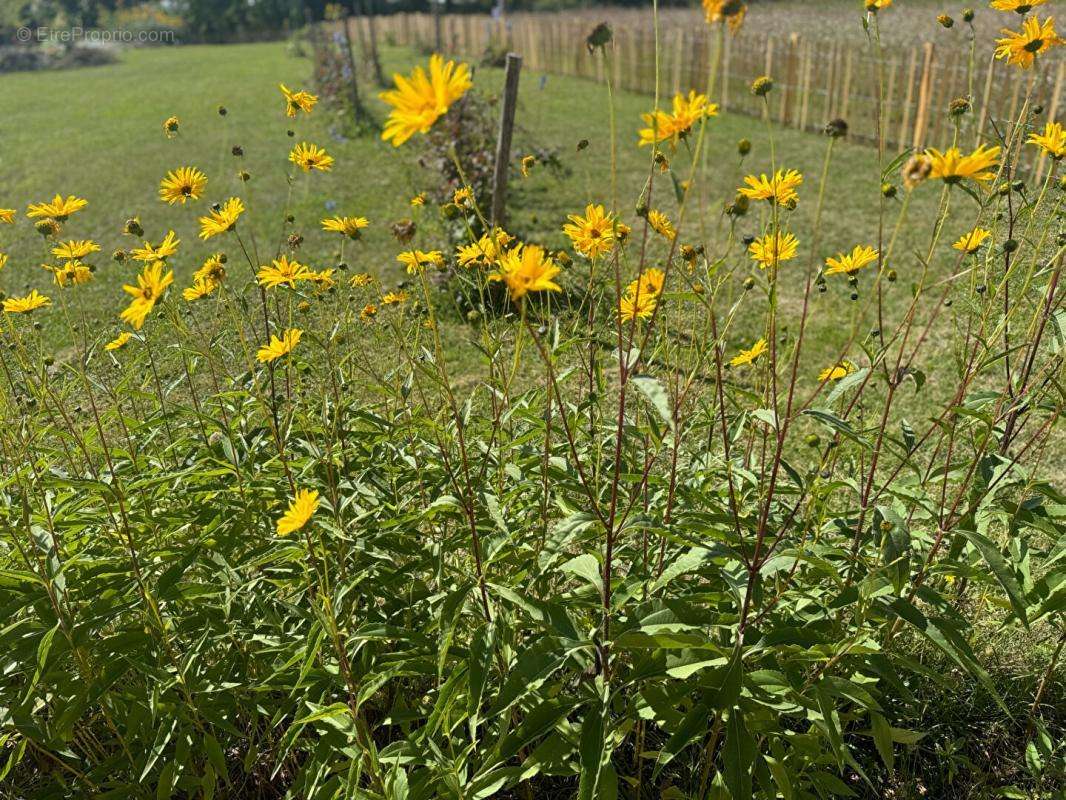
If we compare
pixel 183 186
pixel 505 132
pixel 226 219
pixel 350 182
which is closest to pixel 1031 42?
pixel 226 219

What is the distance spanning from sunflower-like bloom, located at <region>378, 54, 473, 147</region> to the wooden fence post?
3.80m

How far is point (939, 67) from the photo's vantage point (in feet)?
27.4

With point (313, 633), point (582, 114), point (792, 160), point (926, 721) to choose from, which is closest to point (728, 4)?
point (313, 633)

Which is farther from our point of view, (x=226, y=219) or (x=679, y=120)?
(x=226, y=219)

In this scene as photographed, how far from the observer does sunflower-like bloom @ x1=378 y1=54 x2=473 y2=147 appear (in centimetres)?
106

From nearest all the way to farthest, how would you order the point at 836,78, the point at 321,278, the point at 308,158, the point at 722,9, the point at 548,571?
1. the point at 722,9
2. the point at 548,571
3. the point at 321,278
4. the point at 308,158
5. the point at 836,78

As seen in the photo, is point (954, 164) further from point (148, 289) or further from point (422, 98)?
point (148, 289)

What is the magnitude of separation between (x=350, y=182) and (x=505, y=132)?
3942mm

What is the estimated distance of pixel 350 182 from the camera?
8516 millimetres

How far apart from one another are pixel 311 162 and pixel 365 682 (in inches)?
51.1

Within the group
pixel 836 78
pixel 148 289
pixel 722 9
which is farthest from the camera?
pixel 836 78

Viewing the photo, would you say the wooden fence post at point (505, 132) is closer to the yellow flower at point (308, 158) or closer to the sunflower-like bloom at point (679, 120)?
the yellow flower at point (308, 158)

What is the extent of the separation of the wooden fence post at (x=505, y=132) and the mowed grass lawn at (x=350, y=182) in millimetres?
825

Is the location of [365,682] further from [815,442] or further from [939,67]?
[939,67]
